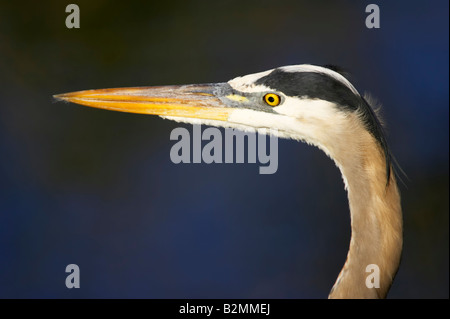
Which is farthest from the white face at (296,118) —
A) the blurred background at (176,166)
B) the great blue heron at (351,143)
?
the blurred background at (176,166)

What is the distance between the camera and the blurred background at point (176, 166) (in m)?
3.40

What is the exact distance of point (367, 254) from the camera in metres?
1.47

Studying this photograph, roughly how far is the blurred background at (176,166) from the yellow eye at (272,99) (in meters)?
1.87

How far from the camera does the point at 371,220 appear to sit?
1461mm

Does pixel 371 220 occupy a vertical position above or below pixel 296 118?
below

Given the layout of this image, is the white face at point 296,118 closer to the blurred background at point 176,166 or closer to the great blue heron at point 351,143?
the great blue heron at point 351,143

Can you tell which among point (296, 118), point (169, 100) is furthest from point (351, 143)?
point (169, 100)

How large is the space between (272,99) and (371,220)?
44cm

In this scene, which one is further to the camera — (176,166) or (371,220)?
(176,166)

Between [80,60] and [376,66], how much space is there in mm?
1918

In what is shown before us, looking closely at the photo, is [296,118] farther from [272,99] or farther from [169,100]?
[169,100]
